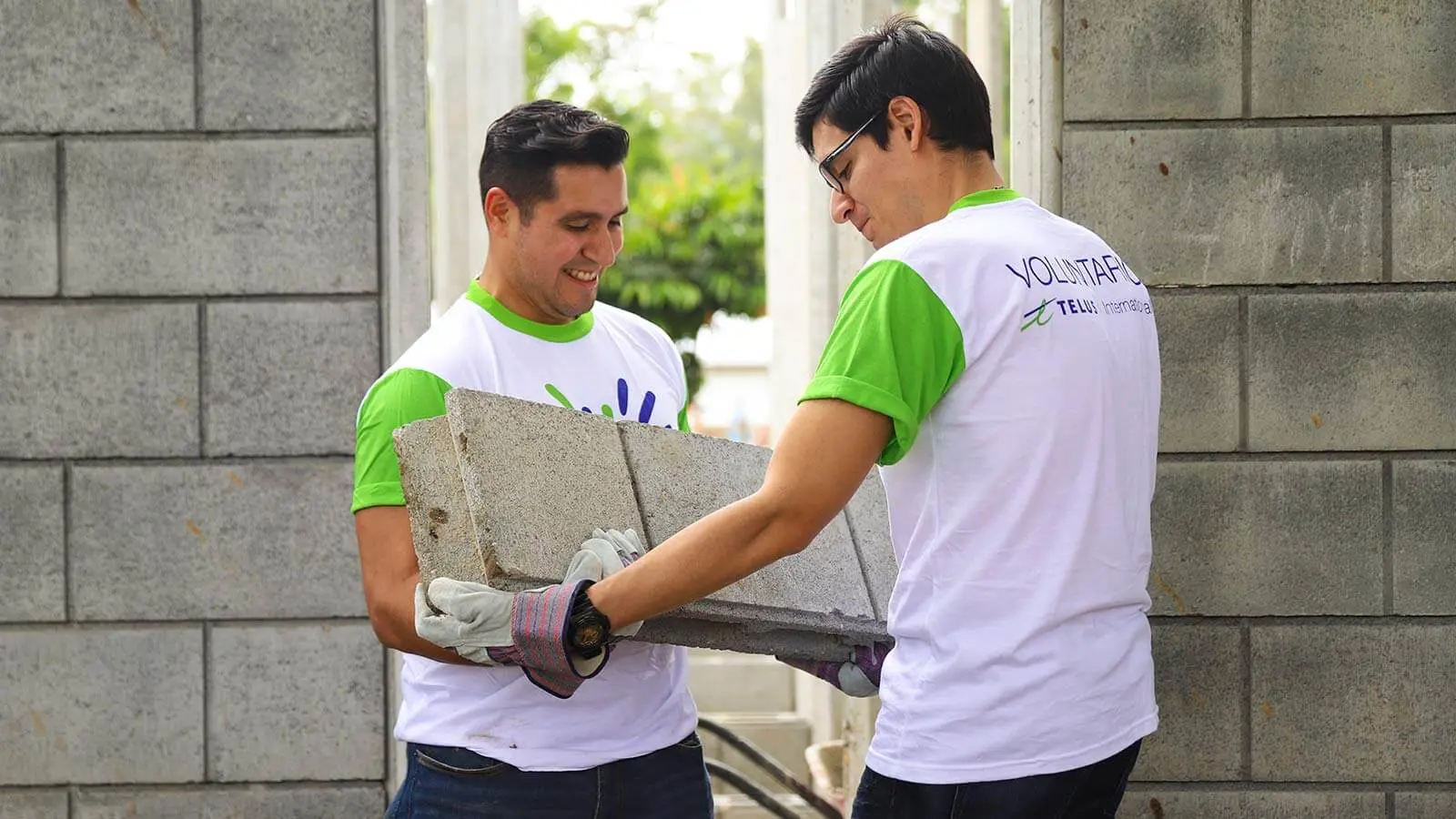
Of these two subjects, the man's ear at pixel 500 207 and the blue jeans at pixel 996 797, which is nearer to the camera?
the blue jeans at pixel 996 797

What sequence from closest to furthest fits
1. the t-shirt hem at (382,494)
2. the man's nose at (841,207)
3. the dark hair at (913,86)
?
the dark hair at (913,86) < the man's nose at (841,207) < the t-shirt hem at (382,494)

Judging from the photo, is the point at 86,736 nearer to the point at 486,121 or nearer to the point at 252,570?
the point at 252,570

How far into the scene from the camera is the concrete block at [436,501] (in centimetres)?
211

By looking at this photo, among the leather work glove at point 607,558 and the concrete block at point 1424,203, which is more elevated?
the concrete block at point 1424,203

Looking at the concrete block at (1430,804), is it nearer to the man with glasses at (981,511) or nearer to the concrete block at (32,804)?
the man with glasses at (981,511)

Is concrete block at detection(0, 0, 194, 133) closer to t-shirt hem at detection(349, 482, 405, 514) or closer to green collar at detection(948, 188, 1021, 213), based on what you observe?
t-shirt hem at detection(349, 482, 405, 514)

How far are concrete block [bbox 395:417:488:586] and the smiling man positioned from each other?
13 centimetres

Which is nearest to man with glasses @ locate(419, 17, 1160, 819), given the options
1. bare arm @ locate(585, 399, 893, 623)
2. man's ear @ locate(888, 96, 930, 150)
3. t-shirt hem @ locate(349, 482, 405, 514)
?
bare arm @ locate(585, 399, 893, 623)

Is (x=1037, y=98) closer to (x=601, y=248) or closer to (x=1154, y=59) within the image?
(x=1154, y=59)

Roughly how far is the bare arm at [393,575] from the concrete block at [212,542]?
105 centimetres

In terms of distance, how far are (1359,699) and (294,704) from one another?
237cm

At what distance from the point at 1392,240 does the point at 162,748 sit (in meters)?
2.96

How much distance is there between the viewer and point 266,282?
3.34m

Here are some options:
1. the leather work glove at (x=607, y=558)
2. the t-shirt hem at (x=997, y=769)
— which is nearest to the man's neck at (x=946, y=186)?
the leather work glove at (x=607, y=558)
